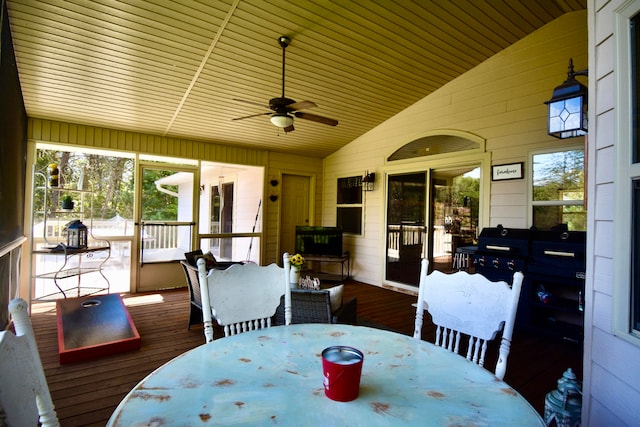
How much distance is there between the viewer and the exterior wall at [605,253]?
1.25 m

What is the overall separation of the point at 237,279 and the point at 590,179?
1.75m

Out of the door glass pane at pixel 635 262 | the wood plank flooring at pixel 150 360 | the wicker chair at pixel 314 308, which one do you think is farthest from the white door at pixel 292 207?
the door glass pane at pixel 635 262

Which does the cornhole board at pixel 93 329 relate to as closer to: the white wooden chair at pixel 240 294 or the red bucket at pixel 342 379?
the white wooden chair at pixel 240 294

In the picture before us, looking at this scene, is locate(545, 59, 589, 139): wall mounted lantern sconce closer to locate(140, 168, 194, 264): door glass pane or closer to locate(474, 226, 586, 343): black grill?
locate(474, 226, 586, 343): black grill

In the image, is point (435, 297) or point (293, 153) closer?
point (435, 297)

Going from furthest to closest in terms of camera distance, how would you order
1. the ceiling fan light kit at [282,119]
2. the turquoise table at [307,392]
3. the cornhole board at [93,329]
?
the ceiling fan light kit at [282,119] → the cornhole board at [93,329] → the turquoise table at [307,392]

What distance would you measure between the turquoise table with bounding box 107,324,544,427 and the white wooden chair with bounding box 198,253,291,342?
0.30 metres

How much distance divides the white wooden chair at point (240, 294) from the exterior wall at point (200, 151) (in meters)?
4.51

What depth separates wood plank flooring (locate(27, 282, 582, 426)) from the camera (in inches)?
91.7

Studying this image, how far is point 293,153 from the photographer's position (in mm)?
6965

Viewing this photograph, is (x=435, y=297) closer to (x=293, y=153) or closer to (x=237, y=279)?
(x=237, y=279)

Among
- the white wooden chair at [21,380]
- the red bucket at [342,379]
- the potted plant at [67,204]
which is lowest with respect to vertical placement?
the red bucket at [342,379]

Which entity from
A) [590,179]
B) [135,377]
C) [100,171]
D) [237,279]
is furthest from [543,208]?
[100,171]

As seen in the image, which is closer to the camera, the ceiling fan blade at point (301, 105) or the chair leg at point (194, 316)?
the ceiling fan blade at point (301, 105)
